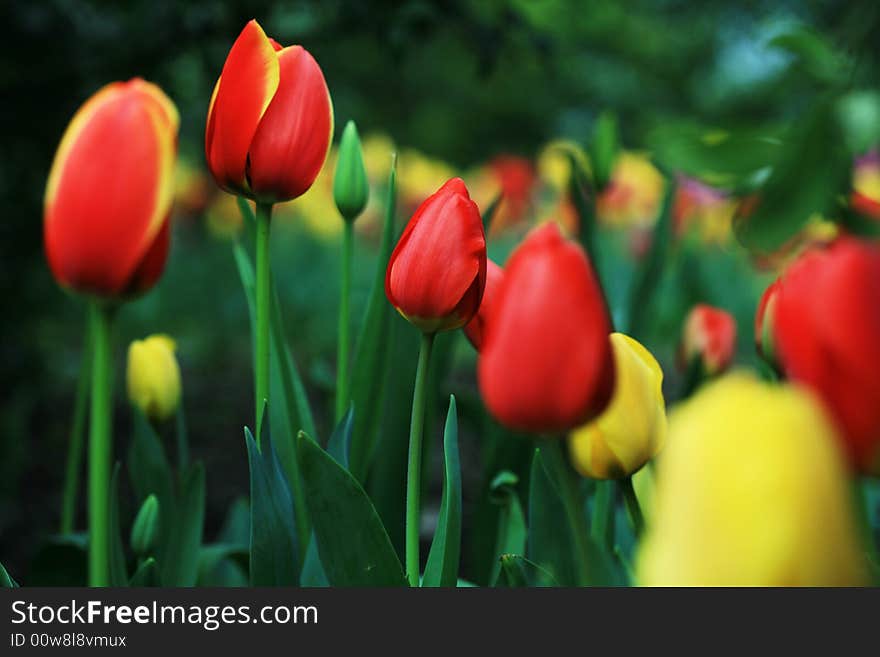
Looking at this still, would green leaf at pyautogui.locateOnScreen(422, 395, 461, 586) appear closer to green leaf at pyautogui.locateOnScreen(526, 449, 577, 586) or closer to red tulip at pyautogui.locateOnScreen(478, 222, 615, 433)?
green leaf at pyautogui.locateOnScreen(526, 449, 577, 586)

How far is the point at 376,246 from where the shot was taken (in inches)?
140

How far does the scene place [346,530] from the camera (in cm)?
60

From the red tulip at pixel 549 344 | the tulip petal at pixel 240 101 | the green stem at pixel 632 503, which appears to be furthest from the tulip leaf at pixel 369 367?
the red tulip at pixel 549 344

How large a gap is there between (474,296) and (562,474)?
0.18m

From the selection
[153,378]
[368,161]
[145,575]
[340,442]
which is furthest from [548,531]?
[368,161]

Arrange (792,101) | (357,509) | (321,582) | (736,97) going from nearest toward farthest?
(357,509) → (321,582) → (792,101) → (736,97)

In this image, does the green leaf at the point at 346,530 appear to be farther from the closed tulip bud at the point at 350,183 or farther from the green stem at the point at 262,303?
the closed tulip bud at the point at 350,183

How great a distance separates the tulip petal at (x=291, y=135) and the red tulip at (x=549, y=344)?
301 millimetres

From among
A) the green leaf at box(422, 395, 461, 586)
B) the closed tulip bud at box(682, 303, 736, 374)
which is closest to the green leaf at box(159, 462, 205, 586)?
the green leaf at box(422, 395, 461, 586)

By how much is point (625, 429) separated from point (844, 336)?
20 cm

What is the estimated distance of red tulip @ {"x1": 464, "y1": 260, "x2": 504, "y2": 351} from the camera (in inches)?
26.3

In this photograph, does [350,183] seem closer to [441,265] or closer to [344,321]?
[344,321]

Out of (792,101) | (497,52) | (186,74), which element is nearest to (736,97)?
(792,101)

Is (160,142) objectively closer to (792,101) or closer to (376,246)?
(376,246)
